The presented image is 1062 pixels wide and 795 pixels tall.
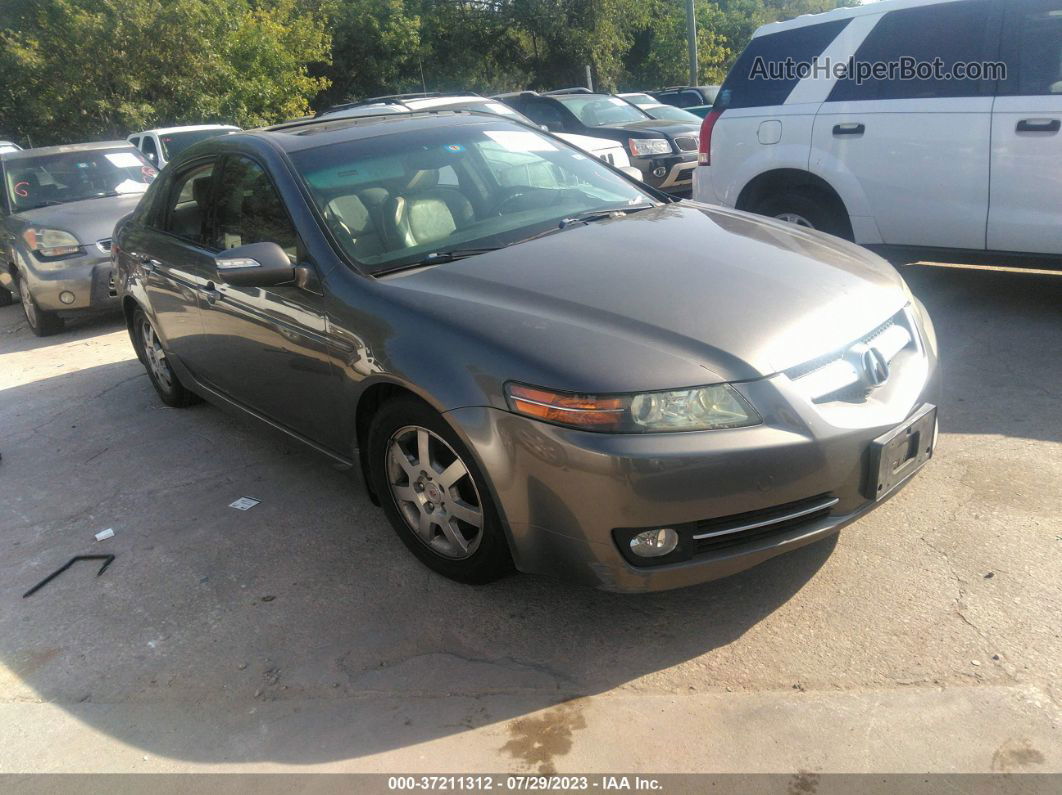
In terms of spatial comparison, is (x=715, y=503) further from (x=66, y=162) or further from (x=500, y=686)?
(x=66, y=162)

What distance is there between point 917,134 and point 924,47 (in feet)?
1.72

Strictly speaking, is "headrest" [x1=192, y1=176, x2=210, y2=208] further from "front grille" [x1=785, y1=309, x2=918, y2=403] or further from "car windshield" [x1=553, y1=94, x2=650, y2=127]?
"car windshield" [x1=553, y1=94, x2=650, y2=127]

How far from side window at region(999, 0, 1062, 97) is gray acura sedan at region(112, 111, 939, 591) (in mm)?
2253

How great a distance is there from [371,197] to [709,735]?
7.98ft

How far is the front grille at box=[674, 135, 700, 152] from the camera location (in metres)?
11.3

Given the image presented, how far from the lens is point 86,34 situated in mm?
20234

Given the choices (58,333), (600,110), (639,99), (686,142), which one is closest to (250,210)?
(58,333)

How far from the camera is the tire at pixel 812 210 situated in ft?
19.9

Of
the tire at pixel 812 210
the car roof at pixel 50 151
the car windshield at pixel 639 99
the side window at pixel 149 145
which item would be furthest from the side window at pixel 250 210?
the car windshield at pixel 639 99

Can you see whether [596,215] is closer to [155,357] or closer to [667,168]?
[155,357]

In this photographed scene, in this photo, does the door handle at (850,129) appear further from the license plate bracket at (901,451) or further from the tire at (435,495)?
the tire at (435,495)

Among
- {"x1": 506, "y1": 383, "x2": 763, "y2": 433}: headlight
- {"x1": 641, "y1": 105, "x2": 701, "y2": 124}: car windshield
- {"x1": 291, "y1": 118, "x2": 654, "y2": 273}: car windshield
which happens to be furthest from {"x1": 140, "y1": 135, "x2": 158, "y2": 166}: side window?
{"x1": 506, "y1": 383, "x2": 763, "y2": 433}: headlight

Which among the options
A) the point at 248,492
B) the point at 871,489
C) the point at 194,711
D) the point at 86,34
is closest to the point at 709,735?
the point at 871,489

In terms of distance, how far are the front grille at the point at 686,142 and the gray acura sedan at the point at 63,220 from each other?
600 centimetres
